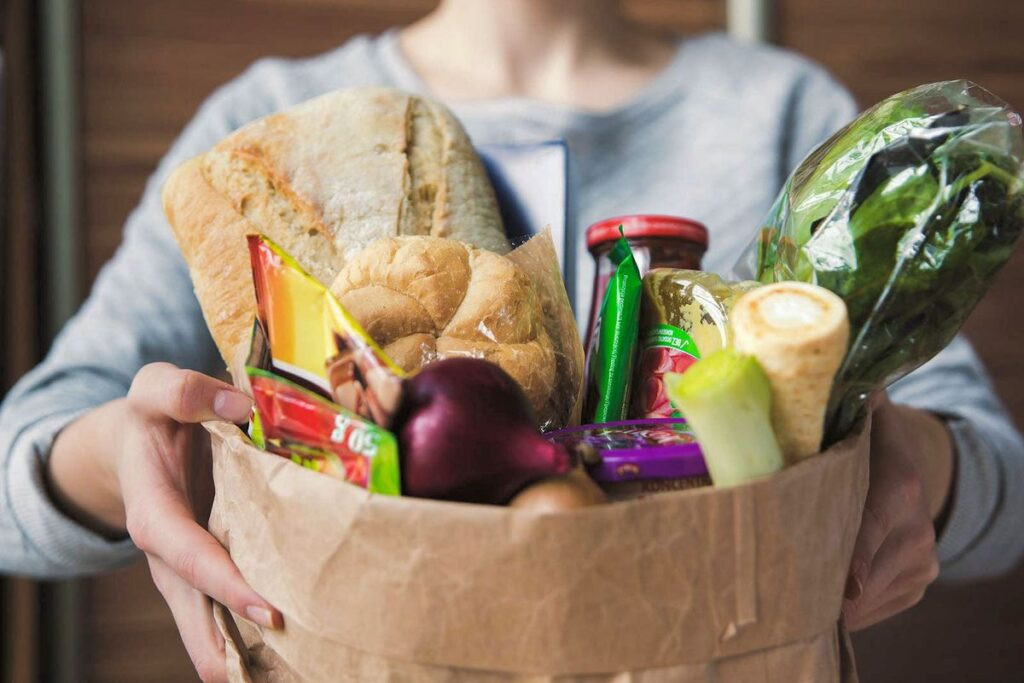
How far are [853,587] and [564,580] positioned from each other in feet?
0.65

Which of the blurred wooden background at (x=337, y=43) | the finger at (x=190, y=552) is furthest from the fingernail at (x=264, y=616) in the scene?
the blurred wooden background at (x=337, y=43)

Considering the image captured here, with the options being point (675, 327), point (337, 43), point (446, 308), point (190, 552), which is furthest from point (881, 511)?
point (337, 43)

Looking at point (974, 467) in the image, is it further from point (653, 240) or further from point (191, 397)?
point (191, 397)

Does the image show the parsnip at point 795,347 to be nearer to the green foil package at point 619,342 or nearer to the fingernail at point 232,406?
the green foil package at point 619,342

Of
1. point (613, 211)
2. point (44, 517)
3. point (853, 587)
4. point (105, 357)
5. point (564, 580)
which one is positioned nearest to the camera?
point (564, 580)

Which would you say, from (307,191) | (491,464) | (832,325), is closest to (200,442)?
(307,191)

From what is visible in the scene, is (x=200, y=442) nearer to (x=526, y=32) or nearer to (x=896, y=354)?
(x=896, y=354)

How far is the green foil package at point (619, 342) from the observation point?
487 mm

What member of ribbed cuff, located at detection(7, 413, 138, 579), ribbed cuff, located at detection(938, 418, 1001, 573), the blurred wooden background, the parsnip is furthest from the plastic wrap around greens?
the blurred wooden background

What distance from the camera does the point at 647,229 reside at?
0.56m

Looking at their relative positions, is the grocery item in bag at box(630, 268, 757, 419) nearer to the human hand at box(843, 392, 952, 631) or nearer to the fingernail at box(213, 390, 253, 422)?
the human hand at box(843, 392, 952, 631)

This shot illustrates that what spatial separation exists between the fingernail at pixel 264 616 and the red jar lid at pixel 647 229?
31cm

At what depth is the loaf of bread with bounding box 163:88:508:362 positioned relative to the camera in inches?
22.5

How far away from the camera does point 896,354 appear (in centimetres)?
41
